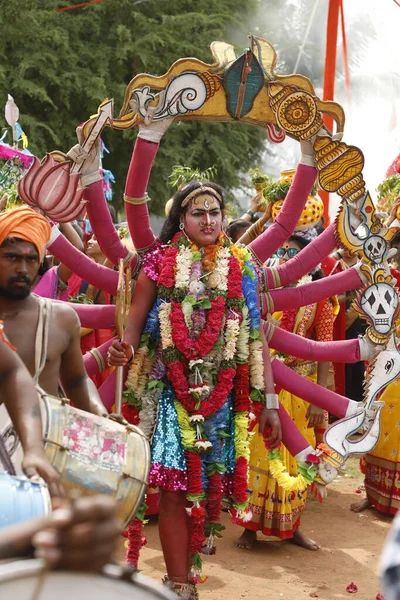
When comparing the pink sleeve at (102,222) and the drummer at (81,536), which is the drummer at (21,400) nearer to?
the drummer at (81,536)

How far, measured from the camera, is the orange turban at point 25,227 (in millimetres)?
3246

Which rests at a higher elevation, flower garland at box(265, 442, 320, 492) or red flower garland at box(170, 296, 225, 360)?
red flower garland at box(170, 296, 225, 360)

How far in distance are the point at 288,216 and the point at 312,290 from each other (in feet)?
1.40

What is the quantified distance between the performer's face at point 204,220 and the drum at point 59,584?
301 centimetres

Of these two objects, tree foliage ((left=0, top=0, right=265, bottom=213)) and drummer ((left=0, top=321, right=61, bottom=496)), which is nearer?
drummer ((left=0, top=321, right=61, bottom=496))

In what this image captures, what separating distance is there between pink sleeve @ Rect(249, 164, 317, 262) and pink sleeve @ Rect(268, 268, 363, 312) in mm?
251

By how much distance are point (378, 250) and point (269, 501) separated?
183 cm

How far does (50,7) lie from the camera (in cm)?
1662

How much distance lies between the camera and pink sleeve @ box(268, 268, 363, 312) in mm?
5086

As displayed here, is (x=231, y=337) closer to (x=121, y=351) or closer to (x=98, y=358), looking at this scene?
(x=121, y=351)

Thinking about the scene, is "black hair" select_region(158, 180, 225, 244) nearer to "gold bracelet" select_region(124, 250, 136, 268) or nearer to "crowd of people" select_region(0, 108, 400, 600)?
"crowd of people" select_region(0, 108, 400, 600)

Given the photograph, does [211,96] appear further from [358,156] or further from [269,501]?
[269,501]

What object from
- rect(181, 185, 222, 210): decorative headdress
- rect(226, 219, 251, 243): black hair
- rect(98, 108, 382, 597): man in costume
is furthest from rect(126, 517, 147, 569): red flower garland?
rect(226, 219, 251, 243): black hair

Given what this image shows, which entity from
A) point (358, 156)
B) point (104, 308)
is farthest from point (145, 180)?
point (358, 156)
